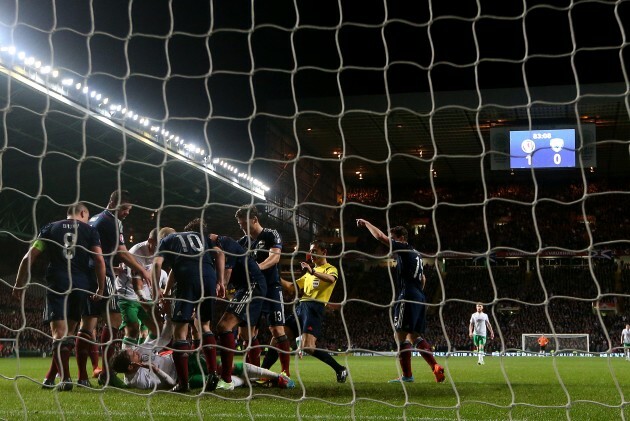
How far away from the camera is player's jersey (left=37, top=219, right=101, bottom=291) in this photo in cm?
586

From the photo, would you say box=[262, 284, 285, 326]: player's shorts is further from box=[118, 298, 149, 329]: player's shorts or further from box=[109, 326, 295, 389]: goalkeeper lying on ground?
box=[118, 298, 149, 329]: player's shorts

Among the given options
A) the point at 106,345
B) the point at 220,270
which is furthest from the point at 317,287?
the point at 106,345

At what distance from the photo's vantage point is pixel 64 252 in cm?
595

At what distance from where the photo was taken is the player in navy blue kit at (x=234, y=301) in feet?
20.7

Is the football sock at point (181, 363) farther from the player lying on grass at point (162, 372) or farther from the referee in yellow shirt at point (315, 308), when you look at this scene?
the referee in yellow shirt at point (315, 308)

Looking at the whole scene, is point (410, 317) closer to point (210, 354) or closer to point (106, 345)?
point (210, 354)

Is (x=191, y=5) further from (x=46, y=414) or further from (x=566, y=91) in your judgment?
(x=566, y=91)

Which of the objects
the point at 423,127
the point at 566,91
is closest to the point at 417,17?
the point at 423,127

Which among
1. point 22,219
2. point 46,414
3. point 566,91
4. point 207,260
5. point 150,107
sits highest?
point 566,91

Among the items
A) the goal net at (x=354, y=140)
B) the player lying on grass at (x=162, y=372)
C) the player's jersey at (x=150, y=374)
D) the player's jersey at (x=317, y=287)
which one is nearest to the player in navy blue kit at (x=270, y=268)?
the player lying on grass at (x=162, y=372)

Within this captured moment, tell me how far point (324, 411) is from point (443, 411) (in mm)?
835

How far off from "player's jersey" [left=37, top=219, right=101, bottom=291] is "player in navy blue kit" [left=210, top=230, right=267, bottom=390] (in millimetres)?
1059

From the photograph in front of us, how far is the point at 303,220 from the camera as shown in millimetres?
30781

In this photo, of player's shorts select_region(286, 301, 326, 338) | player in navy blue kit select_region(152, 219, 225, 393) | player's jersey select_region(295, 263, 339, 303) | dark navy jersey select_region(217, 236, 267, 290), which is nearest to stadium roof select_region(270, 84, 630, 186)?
player's jersey select_region(295, 263, 339, 303)
